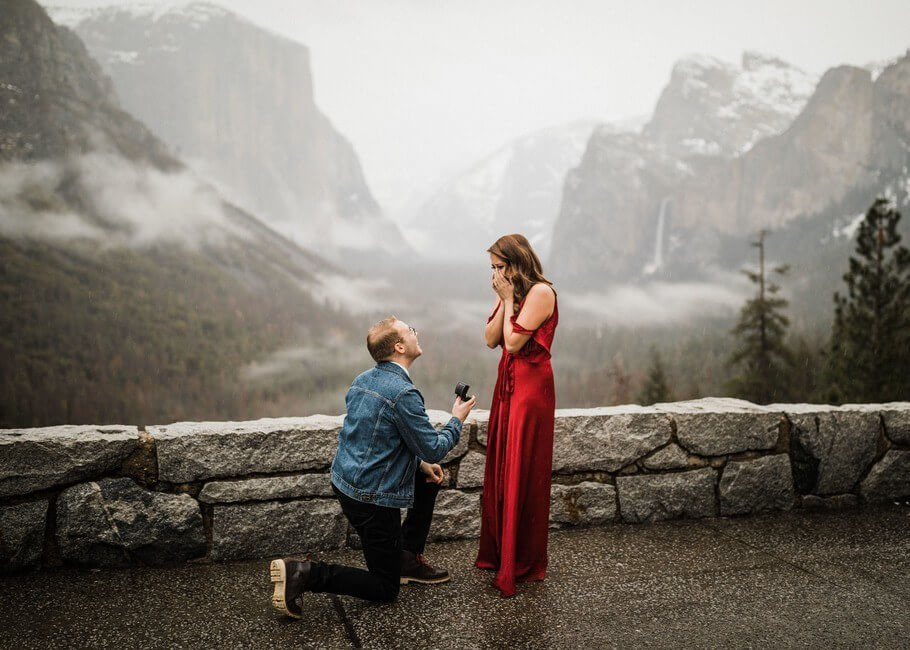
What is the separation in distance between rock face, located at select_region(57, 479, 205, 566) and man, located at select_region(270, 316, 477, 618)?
2.84ft

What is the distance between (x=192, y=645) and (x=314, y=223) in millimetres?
135366

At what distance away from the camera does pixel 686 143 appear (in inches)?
6590

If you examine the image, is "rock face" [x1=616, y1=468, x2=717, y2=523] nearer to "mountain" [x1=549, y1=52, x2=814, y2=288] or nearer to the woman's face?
the woman's face

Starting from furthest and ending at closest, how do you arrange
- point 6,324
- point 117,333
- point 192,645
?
point 117,333, point 6,324, point 192,645

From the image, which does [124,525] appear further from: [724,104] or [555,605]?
[724,104]

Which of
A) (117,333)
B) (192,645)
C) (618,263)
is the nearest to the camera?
(192,645)

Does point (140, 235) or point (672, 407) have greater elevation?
point (140, 235)

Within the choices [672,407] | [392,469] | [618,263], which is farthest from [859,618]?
[618,263]

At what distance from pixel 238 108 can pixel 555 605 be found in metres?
130

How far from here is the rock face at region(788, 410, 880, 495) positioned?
414cm

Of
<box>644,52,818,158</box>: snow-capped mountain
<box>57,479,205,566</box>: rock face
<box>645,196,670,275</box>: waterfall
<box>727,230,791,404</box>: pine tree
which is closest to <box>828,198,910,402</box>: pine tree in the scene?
<box>727,230,791,404</box>: pine tree

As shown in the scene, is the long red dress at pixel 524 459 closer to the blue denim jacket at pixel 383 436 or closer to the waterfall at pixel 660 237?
the blue denim jacket at pixel 383 436

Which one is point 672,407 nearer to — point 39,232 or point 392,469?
point 392,469

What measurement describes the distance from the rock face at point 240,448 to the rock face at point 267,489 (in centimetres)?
5
